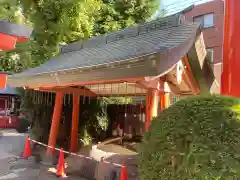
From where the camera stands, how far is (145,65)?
165 inches

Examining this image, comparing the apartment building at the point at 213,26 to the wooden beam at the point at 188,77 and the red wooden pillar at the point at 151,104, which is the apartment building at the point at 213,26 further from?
the red wooden pillar at the point at 151,104

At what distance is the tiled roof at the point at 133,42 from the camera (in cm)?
501

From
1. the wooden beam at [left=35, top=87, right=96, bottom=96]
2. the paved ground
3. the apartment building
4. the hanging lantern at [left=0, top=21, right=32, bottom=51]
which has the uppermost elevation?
the apartment building

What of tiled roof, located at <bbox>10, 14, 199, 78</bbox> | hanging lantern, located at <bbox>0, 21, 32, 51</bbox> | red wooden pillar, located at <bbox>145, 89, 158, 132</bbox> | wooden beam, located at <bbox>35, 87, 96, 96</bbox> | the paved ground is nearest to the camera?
tiled roof, located at <bbox>10, 14, 199, 78</bbox>

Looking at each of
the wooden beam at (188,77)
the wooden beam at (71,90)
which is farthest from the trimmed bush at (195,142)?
the wooden beam at (71,90)

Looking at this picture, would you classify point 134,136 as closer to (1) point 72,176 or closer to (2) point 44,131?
(2) point 44,131

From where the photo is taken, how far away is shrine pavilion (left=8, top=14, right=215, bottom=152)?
4328 mm

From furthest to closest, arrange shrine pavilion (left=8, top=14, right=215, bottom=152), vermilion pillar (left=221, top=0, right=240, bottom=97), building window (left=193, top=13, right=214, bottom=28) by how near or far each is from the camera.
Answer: building window (left=193, top=13, right=214, bottom=28) → vermilion pillar (left=221, top=0, right=240, bottom=97) → shrine pavilion (left=8, top=14, right=215, bottom=152)

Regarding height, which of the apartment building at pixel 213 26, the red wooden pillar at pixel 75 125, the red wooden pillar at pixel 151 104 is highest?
the apartment building at pixel 213 26

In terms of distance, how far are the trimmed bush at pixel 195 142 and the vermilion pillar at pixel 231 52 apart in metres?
2.95

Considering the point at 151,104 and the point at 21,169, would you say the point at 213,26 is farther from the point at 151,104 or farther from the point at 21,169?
the point at 21,169

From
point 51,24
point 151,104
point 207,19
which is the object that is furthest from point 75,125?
point 207,19

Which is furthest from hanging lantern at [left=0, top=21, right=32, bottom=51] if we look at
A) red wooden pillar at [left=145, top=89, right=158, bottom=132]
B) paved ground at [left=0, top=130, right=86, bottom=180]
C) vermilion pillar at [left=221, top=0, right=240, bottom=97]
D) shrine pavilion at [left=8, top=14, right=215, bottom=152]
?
vermilion pillar at [left=221, top=0, right=240, bottom=97]

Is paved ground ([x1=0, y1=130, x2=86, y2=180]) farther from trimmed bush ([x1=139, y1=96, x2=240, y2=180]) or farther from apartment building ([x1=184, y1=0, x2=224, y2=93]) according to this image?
apartment building ([x1=184, y1=0, x2=224, y2=93])
